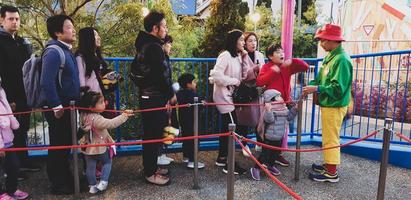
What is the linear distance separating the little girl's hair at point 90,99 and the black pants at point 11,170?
812 millimetres

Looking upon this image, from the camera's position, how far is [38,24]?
842cm

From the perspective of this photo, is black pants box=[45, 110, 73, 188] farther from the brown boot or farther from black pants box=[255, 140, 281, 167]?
black pants box=[255, 140, 281, 167]

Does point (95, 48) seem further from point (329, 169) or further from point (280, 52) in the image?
point (329, 169)

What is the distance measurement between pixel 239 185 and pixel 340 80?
5.35 ft

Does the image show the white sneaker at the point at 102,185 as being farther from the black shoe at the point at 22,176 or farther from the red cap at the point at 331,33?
the red cap at the point at 331,33

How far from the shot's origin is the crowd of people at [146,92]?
12.0 feet

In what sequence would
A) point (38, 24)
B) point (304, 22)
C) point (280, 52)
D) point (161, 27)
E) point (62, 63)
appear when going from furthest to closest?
point (304, 22) → point (38, 24) → point (280, 52) → point (161, 27) → point (62, 63)

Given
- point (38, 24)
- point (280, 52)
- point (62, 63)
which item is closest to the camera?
point (62, 63)

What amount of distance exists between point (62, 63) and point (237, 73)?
200cm

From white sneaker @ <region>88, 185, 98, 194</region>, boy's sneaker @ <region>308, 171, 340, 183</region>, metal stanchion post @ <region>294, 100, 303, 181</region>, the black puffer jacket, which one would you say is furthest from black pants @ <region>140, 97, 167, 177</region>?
boy's sneaker @ <region>308, 171, 340, 183</region>

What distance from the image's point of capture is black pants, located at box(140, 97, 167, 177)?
4062 mm

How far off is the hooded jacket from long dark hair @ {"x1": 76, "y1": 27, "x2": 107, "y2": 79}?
0.72 m

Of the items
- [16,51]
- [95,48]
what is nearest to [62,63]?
[95,48]

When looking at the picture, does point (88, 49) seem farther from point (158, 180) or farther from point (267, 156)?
point (267, 156)
